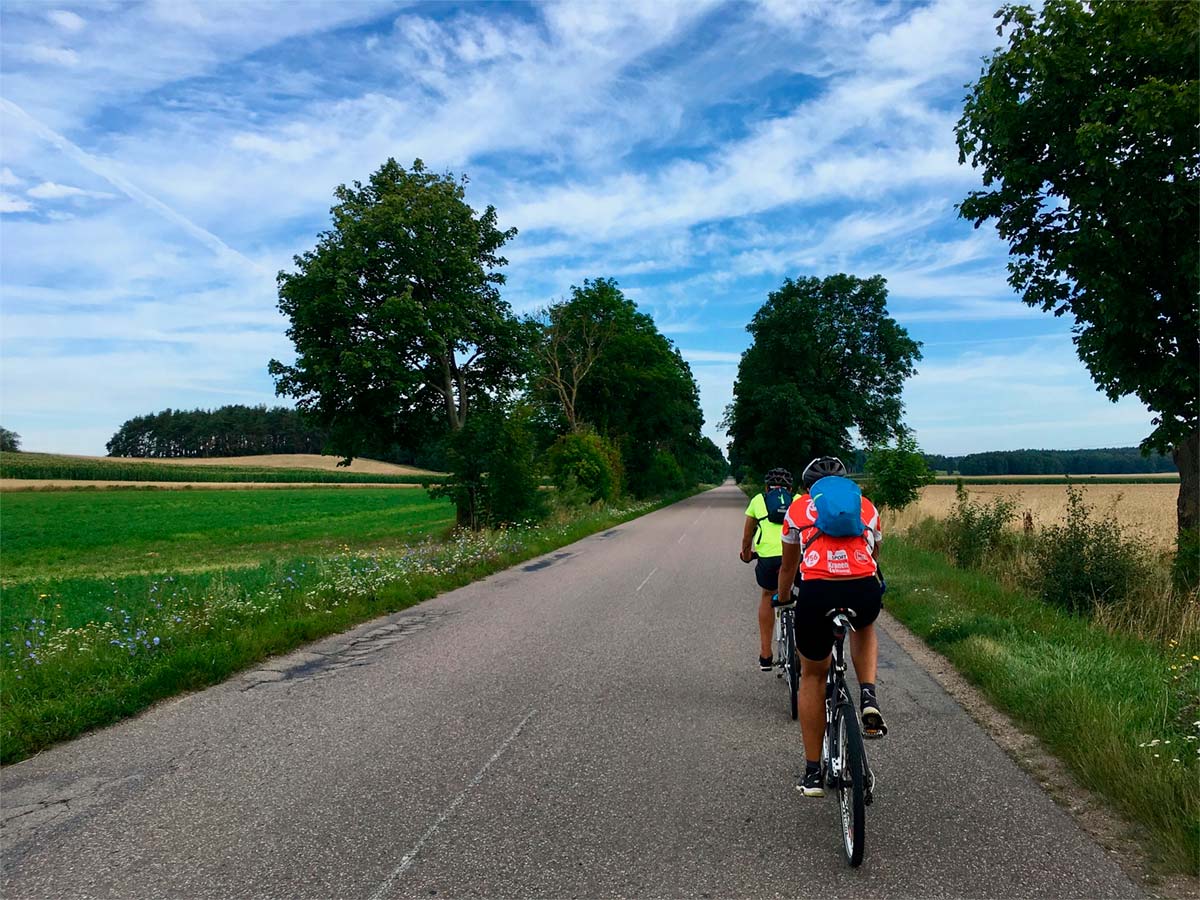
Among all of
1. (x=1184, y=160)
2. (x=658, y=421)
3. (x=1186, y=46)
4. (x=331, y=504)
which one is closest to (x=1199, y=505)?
(x=1184, y=160)

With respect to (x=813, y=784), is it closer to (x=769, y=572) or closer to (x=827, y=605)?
(x=827, y=605)

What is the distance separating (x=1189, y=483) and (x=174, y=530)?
118 ft

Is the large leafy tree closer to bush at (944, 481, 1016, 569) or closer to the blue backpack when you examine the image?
bush at (944, 481, 1016, 569)

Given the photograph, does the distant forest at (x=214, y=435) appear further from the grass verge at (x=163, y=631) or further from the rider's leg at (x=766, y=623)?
the rider's leg at (x=766, y=623)

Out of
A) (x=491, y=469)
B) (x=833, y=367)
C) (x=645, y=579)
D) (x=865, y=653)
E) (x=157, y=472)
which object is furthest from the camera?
(x=157, y=472)

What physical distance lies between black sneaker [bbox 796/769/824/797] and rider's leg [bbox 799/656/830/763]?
6cm

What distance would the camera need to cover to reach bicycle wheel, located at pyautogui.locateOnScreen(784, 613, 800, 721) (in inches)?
218

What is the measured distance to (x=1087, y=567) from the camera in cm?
962

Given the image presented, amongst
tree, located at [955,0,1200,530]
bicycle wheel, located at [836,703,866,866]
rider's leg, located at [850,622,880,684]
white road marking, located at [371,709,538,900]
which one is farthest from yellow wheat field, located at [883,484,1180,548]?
white road marking, located at [371,709,538,900]

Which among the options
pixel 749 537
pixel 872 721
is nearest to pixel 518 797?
pixel 872 721

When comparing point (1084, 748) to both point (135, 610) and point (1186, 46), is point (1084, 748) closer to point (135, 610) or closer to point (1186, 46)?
point (1186, 46)

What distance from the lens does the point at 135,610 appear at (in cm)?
890

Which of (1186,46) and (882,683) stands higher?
(1186,46)

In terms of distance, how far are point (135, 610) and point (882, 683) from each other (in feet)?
28.2
